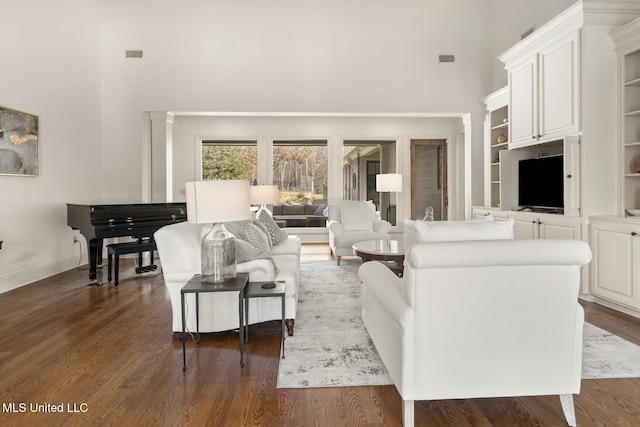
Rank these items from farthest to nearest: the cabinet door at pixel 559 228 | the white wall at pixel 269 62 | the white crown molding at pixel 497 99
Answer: the white wall at pixel 269 62
the white crown molding at pixel 497 99
the cabinet door at pixel 559 228

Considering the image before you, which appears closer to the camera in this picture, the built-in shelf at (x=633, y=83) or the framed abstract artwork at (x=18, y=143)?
the built-in shelf at (x=633, y=83)

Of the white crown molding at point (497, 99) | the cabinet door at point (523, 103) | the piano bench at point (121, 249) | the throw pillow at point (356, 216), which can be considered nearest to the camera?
the cabinet door at point (523, 103)

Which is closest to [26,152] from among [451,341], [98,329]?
[98,329]

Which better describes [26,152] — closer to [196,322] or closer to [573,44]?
[196,322]

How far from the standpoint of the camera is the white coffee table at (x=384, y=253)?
14.7ft

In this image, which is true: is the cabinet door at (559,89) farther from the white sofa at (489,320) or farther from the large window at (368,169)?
the large window at (368,169)

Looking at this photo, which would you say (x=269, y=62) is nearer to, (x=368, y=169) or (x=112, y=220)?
(x=112, y=220)

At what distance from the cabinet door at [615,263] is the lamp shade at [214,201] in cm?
334

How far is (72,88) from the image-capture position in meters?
5.66

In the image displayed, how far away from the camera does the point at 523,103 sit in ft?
16.2

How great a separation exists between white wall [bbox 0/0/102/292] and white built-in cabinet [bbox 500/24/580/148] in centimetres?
597

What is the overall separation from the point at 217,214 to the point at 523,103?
4.21m

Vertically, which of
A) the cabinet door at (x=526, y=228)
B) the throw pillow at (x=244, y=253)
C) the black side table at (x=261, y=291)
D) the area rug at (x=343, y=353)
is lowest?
the area rug at (x=343, y=353)

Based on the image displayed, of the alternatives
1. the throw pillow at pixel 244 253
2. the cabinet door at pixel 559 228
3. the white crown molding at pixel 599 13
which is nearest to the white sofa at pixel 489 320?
the throw pillow at pixel 244 253
